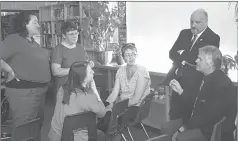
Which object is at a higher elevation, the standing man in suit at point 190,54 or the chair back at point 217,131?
the standing man in suit at point 190,54

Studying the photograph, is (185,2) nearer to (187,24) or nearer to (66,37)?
(187,24)

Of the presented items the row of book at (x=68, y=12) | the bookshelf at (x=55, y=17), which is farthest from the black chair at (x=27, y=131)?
the row of book at (x=68, y=12)

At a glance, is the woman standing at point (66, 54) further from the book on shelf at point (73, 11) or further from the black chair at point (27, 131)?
the book on shelf at point (73, 11)

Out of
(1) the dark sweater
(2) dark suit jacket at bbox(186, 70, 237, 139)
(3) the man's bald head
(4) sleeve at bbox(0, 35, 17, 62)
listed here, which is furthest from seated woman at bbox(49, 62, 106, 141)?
(3) the man's bald head

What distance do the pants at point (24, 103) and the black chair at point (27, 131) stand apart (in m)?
0.63

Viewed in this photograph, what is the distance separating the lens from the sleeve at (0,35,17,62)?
257 cm

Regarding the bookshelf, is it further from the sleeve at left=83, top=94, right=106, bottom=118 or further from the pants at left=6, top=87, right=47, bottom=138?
the sleeve at left=83, top=94, right=106, bottom=118

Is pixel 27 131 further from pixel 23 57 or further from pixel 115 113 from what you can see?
pixel 23 57

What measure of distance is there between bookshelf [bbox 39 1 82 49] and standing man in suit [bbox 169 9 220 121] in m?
2.78

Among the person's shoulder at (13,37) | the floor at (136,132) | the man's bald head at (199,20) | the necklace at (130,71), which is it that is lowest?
the floor at (136,132)

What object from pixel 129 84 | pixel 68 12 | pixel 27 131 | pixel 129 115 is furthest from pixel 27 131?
pixel 68 12

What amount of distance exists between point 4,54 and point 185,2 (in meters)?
2.34

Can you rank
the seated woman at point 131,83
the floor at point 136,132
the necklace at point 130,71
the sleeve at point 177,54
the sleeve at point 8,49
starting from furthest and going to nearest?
the floor at point 136,132
the necklace at point 130,71
the seated woman at point 131,83
the sleeve at point 177,54
the sleeve at point 8,49

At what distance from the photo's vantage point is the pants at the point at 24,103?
263 centimetres
